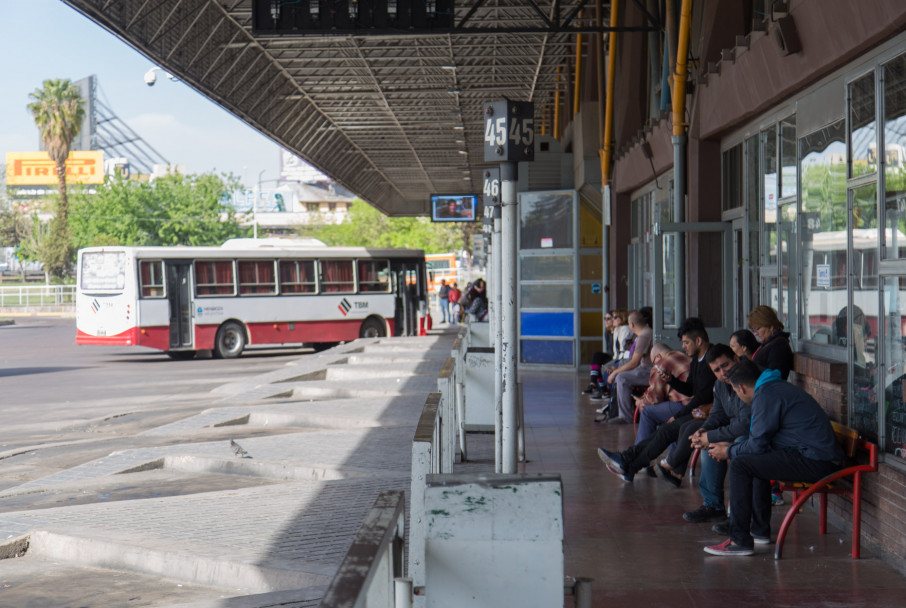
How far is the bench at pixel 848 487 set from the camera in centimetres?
643

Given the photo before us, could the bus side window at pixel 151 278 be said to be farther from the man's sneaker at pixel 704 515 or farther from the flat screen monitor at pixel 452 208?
the man's sneaker at pixel 704 515

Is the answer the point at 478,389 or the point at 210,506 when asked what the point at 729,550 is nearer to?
the point at 210,506

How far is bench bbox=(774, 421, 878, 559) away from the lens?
6430 mm

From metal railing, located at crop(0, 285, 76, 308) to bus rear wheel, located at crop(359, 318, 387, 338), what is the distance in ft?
114

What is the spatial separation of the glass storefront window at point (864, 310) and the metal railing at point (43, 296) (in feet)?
191

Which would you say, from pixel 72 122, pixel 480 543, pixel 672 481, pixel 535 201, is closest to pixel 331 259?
pixel 535 201

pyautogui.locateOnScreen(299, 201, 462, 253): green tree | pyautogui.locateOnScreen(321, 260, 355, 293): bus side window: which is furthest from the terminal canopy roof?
pyautogui.locateOnScreen(299, 201, 462, 253): green tree

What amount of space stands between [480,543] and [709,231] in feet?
28.6

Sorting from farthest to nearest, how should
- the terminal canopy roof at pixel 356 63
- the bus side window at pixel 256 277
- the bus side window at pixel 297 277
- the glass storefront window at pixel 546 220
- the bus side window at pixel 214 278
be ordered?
1. the bus side window at pixel 297 277
2. the bus side window at pixel 256 277
3. the bus side window at pixel 214 278
4. the glass storefront window at pixel 546 220
5. the terminal canopy roof at pixel 356 63

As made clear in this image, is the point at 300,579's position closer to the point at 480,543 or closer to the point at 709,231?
the point at 480,543

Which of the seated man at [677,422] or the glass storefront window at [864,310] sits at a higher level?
the glass storefront window at [864,310]

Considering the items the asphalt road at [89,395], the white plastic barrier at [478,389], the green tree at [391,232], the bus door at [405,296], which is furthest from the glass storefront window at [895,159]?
the green tree at [391,232]

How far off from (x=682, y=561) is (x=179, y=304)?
70.5 feet

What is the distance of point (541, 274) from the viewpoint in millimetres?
20828
